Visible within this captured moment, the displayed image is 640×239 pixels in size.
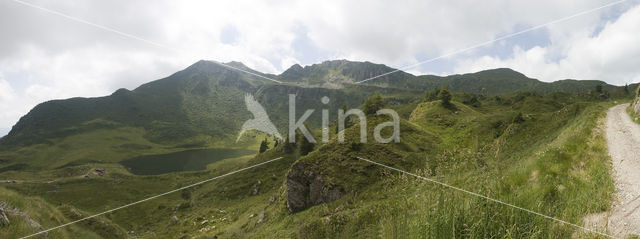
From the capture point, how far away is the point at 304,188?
26.7m

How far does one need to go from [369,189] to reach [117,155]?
22924cm

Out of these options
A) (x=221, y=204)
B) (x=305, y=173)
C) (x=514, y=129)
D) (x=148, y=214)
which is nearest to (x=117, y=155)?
(x=148, y=214)

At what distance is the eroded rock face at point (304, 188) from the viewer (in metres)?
25.1

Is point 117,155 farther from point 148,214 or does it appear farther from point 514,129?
point 514,129

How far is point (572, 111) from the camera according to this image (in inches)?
1154

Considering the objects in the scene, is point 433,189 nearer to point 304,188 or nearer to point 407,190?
point 407,190

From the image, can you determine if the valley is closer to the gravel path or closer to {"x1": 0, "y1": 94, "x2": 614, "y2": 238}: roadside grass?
{"x1": 0, "y1": 94, "x2": 614, "y2": 238}: roadside grass

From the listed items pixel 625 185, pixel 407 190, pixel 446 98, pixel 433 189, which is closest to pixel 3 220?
pixel 407 190

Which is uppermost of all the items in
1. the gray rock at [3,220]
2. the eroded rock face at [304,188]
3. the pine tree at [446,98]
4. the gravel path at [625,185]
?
the pine tree at [446,98]

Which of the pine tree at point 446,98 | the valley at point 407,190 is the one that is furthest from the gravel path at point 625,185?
the pine tree at point 446,98

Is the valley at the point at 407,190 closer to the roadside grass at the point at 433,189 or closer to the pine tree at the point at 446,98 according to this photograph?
the roadside grass at the point at 433,189

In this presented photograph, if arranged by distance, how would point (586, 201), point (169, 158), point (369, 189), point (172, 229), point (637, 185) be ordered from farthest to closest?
point (169, 158), point (172, 229), point (369, 189), point (637, 185), point (586, 201)

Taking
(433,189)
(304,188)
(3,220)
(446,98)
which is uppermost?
(446,98)

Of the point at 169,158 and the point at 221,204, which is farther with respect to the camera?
the point at 169,158
